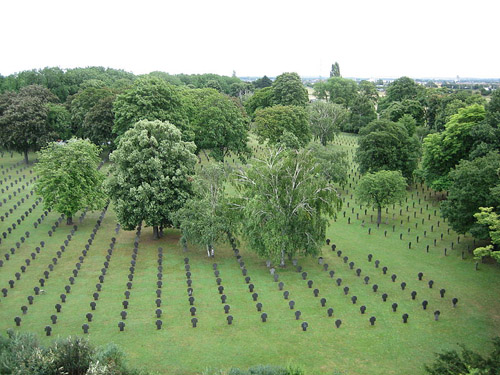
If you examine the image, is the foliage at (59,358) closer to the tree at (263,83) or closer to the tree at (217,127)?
the tree at (217,127)

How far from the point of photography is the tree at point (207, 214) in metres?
29.5

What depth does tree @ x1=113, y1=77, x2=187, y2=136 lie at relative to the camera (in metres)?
46.4

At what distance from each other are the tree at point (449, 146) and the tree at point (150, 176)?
2312 centimetres

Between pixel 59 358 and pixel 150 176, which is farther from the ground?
pixel 150 176

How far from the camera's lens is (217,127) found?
5041 centimetres

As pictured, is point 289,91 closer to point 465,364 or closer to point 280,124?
point 280,124

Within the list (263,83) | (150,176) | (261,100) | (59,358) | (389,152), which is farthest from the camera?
(263,83)

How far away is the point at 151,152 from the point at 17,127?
105 feet

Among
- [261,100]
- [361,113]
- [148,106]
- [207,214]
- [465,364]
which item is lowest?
[465,364]

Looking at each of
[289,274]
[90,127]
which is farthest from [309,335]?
[90,127]

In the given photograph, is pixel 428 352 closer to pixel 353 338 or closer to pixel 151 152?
pixel 353 338

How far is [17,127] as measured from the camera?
55.3 metres

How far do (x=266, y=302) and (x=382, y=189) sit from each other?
57.2 ft

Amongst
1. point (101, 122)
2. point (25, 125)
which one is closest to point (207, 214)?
point (101, 122)
